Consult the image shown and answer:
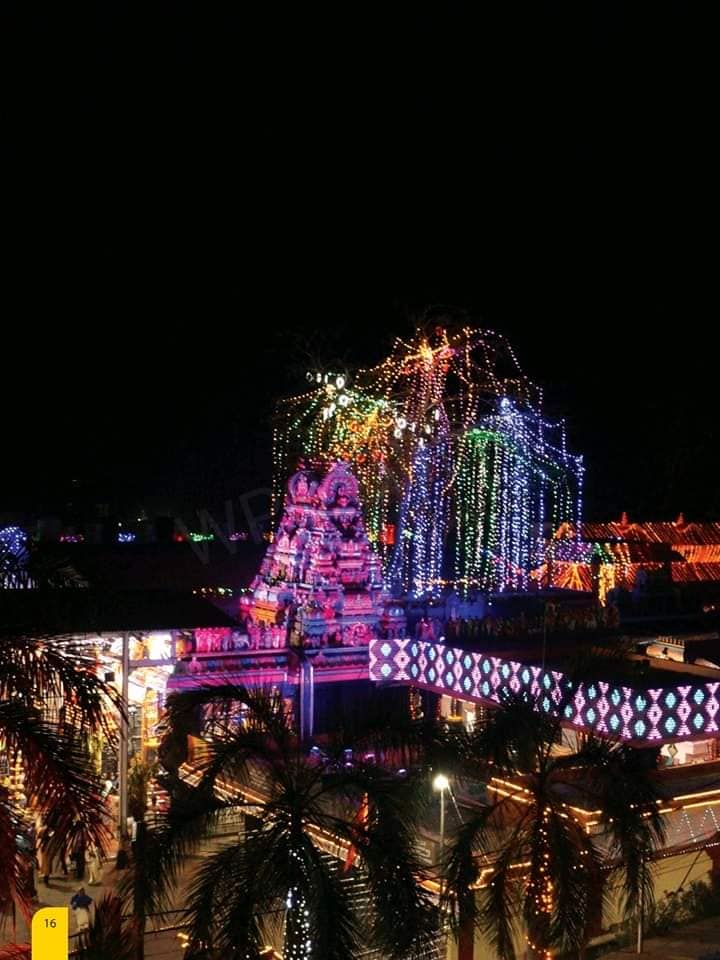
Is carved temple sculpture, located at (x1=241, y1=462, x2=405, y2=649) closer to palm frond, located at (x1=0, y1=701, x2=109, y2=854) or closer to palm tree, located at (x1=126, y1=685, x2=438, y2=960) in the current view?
palm tree, located at (x1=126, y1=685, x2=438, y2=960)

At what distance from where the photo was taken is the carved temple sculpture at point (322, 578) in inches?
790

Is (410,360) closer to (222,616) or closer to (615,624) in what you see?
(615,624)

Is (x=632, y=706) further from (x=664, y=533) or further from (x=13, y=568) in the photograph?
(x=664, y=533)

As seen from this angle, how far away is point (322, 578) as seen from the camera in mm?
20453

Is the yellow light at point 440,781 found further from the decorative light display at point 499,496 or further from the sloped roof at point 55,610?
the decorative light display at point 499,496

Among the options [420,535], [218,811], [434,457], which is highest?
[434,457]

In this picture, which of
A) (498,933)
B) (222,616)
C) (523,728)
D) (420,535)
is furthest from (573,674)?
(420,535)

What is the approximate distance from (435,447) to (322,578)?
23.2ft

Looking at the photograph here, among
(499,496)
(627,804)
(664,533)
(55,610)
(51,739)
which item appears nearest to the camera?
(51,739)

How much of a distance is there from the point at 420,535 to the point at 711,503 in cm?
2618

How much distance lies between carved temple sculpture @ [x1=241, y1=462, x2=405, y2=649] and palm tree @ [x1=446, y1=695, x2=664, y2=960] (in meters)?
8.63

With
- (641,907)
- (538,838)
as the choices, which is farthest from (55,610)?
(641,907)

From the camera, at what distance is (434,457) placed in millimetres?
26453

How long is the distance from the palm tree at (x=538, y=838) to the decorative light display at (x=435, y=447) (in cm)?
1241
